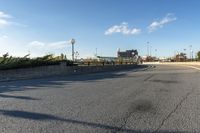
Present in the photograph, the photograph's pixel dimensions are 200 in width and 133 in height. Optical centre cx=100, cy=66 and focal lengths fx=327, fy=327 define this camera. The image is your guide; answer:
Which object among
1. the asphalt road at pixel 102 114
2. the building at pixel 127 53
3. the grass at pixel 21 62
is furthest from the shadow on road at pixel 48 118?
the building at pixel 127 53

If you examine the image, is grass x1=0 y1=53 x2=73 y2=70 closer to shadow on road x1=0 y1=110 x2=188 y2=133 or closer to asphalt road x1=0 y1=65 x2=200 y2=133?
asphalt road x1=0 y1=65 x2=200 y2=133

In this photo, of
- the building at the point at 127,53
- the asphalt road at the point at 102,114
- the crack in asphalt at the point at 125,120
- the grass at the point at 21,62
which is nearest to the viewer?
the crack in asphalt at the point at 125,120

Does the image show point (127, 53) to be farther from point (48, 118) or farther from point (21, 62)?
point (48, 118)

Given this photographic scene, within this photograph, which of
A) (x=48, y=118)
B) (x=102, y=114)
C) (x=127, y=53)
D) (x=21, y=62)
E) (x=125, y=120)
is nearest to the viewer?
(x=125, y=120)

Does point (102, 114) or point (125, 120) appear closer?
point (125, 120)

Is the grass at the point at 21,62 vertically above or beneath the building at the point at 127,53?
beneath

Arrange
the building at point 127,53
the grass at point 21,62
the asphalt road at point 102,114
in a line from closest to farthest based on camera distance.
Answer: the asphalt road at point 102,114
the grass at point 21,62
the building at point 127,53

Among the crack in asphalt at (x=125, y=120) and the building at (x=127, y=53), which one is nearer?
the crack in asphalt at (x=125, y=120)

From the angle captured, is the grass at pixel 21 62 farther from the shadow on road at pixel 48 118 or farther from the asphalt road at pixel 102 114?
the shadow on road at pixel 48 118

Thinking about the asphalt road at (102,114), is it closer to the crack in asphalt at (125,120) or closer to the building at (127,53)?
the crack in asphalt at (125,120)

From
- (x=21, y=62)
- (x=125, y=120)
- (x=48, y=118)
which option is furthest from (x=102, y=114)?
(x=21, y=62)

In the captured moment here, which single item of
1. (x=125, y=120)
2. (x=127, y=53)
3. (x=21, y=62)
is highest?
(x=127, y=53)

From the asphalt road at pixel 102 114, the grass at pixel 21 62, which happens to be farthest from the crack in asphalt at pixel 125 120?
the grass at pixel 21 62

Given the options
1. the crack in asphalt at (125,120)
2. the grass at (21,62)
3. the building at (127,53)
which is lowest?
the crack in asphalt at (125,120)
